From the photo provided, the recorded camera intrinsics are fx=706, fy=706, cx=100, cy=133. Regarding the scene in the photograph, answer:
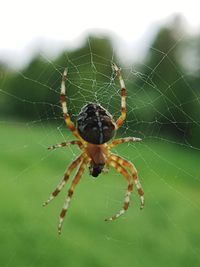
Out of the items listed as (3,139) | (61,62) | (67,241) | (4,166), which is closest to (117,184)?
(4,166)

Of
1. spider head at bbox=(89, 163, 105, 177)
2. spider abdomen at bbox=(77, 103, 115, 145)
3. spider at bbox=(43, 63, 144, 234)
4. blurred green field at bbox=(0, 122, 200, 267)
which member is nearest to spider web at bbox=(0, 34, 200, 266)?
blurred green field at bbox=(0, 122, 200, 267)

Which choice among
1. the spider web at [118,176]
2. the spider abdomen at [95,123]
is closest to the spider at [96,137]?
the spider abdomen at [95,123]

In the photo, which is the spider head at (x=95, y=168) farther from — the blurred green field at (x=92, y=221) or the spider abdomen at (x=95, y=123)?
the blurred green field at (x=92, y=221)

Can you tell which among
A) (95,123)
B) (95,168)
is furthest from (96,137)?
(95,168)

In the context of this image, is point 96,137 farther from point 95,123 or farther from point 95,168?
point 95,168

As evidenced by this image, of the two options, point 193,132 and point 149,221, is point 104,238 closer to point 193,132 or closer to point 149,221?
point 149,221
